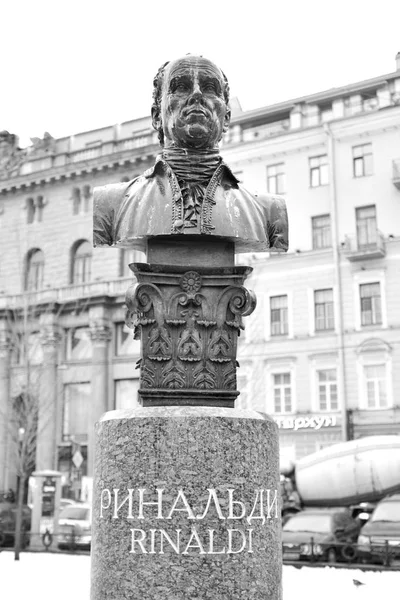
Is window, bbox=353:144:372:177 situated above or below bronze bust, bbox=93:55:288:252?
above

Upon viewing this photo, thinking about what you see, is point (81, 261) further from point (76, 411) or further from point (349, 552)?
point (349, 552)

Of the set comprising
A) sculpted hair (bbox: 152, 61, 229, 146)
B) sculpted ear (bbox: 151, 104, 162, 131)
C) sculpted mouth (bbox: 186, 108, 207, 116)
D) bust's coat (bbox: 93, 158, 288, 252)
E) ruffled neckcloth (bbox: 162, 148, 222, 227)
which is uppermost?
sculpted hair (bbox: 152, 61, 229, 146)

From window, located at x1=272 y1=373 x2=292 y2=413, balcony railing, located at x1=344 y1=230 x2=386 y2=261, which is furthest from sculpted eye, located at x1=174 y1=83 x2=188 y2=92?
window, located at x1=272 y1=373 x2=292 y2=413

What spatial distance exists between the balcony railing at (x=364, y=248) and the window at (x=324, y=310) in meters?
1.71

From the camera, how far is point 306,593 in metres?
9.28

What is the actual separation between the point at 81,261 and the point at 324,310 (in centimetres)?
1438

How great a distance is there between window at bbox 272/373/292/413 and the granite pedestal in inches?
995

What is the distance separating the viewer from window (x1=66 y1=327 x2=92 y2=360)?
37375mm

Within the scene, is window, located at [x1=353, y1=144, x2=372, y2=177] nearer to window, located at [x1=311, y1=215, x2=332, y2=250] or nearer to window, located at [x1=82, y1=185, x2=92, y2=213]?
window, located at [x1=311, y1=215, x2=332, y2=250]

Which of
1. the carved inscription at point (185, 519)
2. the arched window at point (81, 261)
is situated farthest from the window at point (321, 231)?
the carved inscription at point (185, 519)

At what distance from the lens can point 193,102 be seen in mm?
5172

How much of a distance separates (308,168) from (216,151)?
86.9 feet

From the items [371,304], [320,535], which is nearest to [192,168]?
[320,535]

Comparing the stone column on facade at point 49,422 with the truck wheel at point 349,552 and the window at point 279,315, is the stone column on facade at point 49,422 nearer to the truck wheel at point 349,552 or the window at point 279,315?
the window at point 279,315
